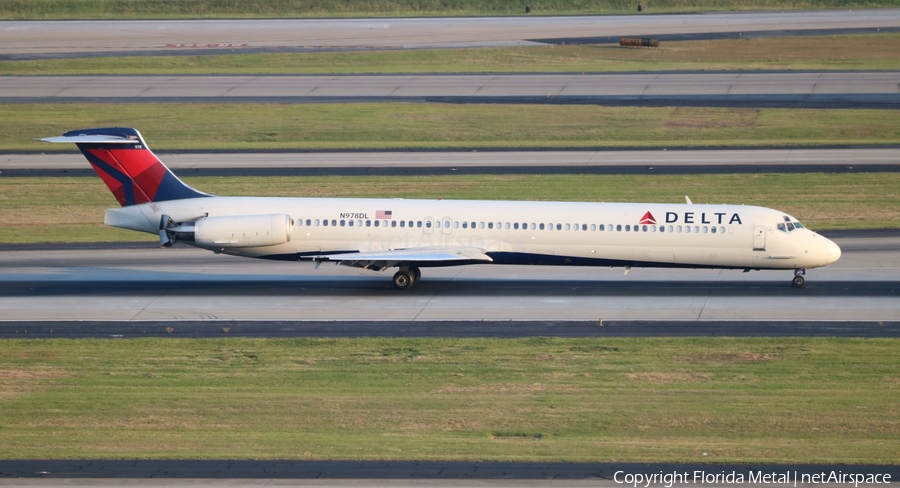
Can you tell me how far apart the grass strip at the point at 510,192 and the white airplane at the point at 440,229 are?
28.1 ft

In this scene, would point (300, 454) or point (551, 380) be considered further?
point (551, 380)

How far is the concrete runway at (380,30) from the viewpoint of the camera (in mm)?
87000

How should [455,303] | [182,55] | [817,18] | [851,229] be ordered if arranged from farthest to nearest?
[817,18], [182,55], [851,229], [455,303]

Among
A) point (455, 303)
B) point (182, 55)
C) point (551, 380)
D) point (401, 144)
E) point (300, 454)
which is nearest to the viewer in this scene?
point (300, 454)

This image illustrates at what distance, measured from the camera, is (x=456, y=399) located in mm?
25000

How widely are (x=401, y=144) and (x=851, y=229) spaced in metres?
25.6

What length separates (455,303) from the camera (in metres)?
34.3

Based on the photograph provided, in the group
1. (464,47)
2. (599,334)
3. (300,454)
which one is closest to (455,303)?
(599,334)

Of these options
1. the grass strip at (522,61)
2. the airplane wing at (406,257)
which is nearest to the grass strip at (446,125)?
the grass strip at (522,61)

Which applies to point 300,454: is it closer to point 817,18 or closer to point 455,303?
point 455,303

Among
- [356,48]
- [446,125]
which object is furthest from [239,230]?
[356,48]

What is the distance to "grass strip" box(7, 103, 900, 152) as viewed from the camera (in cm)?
5994

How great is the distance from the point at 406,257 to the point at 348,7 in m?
79.0

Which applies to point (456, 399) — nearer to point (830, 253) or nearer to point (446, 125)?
point (830, 253)
